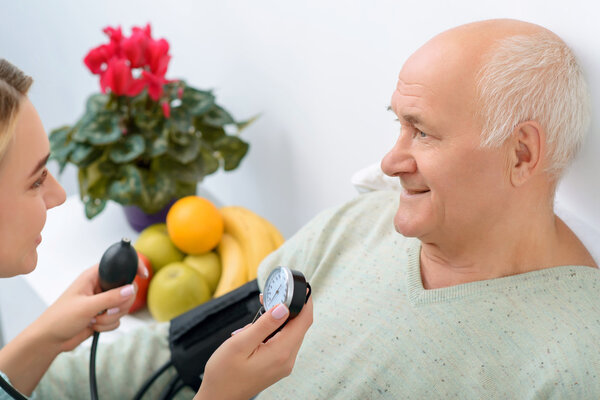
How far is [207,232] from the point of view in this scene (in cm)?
151

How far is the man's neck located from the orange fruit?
0.62 meters

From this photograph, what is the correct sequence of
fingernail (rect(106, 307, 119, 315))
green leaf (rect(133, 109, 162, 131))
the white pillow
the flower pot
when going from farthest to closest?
the flower pot, green leaf (rect(133, 109, 162, 131)), fingernail (rect(106, 307, 119, 315)), the white pillow

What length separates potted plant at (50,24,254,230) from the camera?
156 centimetres

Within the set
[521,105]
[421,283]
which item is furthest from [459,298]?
[521,105]

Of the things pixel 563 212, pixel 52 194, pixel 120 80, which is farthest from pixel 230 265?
pixel 563 212

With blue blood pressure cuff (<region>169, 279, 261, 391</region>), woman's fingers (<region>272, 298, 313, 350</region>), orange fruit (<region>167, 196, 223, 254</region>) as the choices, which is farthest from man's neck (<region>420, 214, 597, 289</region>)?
orange fruit (<region>167, 196, 223, 254</region>)

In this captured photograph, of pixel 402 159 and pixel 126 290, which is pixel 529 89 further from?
pixel 126 290

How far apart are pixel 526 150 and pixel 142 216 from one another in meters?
1.10

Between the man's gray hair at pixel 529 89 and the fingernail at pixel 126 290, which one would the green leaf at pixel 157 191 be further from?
the man's gray hair at pixel 529 89

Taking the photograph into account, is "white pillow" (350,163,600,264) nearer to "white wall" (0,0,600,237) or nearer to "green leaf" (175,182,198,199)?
"white wall" (0,0,600,237)

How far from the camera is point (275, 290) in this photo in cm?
90

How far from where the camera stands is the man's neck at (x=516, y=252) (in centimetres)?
99

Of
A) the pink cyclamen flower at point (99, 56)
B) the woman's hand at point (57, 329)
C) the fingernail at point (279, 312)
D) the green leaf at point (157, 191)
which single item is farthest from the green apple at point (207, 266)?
the fingernail at point (279, 312)

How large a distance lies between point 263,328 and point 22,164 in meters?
0.37
